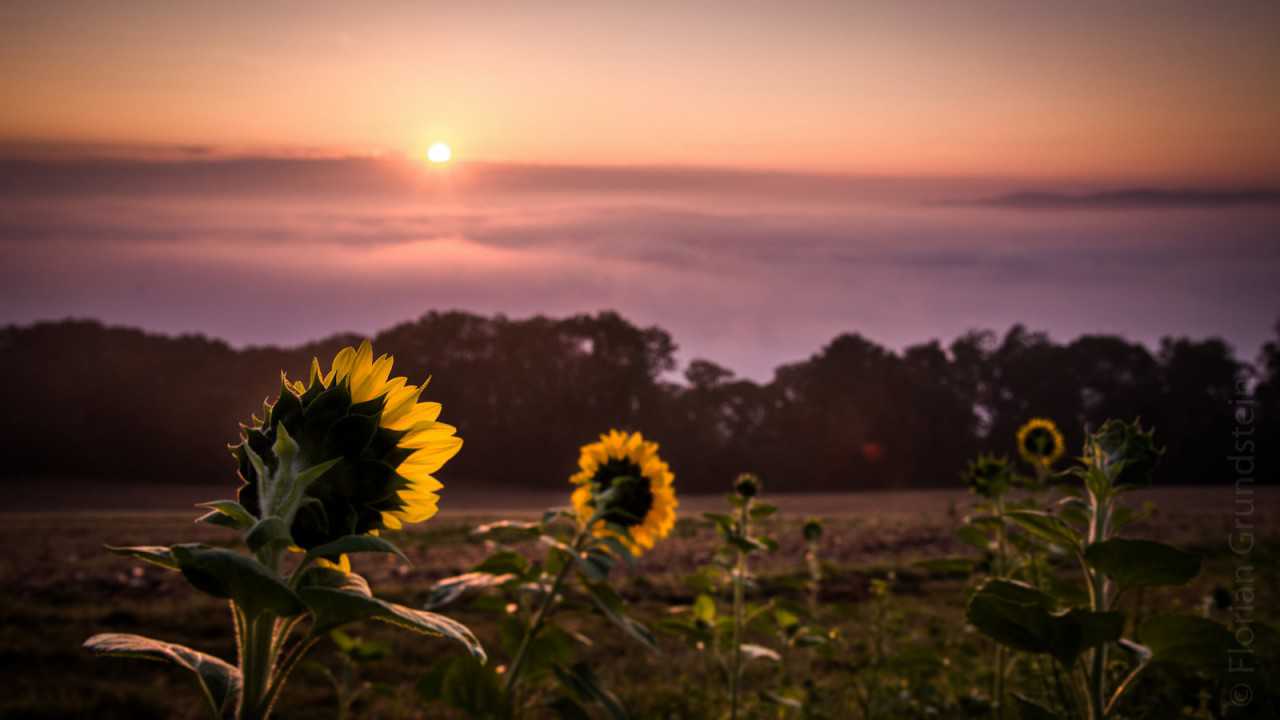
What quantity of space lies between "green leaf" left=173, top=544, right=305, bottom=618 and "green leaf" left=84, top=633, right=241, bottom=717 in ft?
0.47

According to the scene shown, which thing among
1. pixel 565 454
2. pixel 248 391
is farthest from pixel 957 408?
pixel 248 391

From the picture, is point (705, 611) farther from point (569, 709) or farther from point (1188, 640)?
point (1188, 640)

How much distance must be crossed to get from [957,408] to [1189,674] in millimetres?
33504

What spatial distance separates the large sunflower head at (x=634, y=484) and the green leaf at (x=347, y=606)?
6.78ft

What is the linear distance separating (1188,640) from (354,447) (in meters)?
1.76

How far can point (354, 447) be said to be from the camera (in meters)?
0.89

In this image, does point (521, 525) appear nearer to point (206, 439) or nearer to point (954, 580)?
point (954, 580)

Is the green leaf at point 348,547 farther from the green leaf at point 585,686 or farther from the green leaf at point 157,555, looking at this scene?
the green leaf at point 585,686

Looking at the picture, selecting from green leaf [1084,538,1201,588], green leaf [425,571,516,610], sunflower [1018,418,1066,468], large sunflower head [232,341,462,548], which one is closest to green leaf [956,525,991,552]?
sunflower [1018,418,1066,468]

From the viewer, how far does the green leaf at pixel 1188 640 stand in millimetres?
1805

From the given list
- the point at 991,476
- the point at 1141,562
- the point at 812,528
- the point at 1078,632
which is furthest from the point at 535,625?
the point at 991,476

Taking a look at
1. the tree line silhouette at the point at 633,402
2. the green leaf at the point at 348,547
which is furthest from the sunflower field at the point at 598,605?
the tree line silhouette at the point at 633,402

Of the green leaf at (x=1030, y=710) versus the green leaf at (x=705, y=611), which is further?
the green leaf at (x=705, y=611)

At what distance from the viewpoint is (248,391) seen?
30.7 metres
